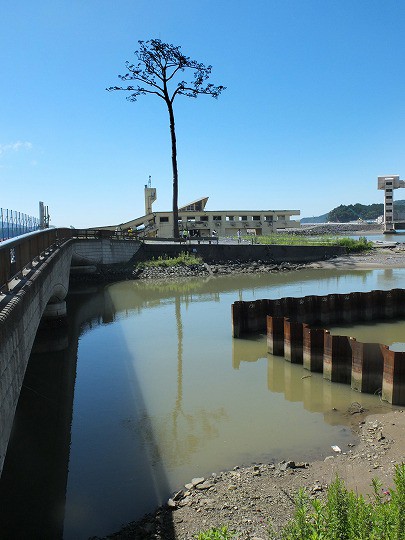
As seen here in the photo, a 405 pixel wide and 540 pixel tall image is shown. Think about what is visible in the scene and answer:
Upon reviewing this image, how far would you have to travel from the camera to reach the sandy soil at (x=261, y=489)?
6.21 meters

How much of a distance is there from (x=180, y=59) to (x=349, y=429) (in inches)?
1530

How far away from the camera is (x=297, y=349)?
14.4 metres

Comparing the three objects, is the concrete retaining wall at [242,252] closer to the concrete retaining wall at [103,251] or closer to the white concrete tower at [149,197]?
the concrete retaining wall at [103,251]

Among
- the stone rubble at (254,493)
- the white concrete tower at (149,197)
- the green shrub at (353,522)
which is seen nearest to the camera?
the green shrub at (353,522)

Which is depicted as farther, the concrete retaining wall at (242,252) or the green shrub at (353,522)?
the concrete retaining wall at (242,252)

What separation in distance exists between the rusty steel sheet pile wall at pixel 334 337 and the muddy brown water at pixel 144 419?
1.35 ft

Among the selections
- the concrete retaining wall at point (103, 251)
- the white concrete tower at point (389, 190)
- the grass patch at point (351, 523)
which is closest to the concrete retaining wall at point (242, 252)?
the concrete retaining wall at point (103, 251)

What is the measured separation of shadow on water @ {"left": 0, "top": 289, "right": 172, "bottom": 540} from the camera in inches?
268

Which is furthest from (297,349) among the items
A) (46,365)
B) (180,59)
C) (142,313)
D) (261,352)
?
(180,59)

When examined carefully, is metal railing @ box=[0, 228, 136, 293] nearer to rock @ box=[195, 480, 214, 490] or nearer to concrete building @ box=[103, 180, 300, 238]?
rock @ box=[195, 480, 214, 490]

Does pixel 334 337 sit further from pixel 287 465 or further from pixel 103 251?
pixel 103 251

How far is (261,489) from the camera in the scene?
7.08m

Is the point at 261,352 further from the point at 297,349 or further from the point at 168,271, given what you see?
the point at 168,271

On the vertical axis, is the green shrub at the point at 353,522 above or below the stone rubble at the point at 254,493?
above
